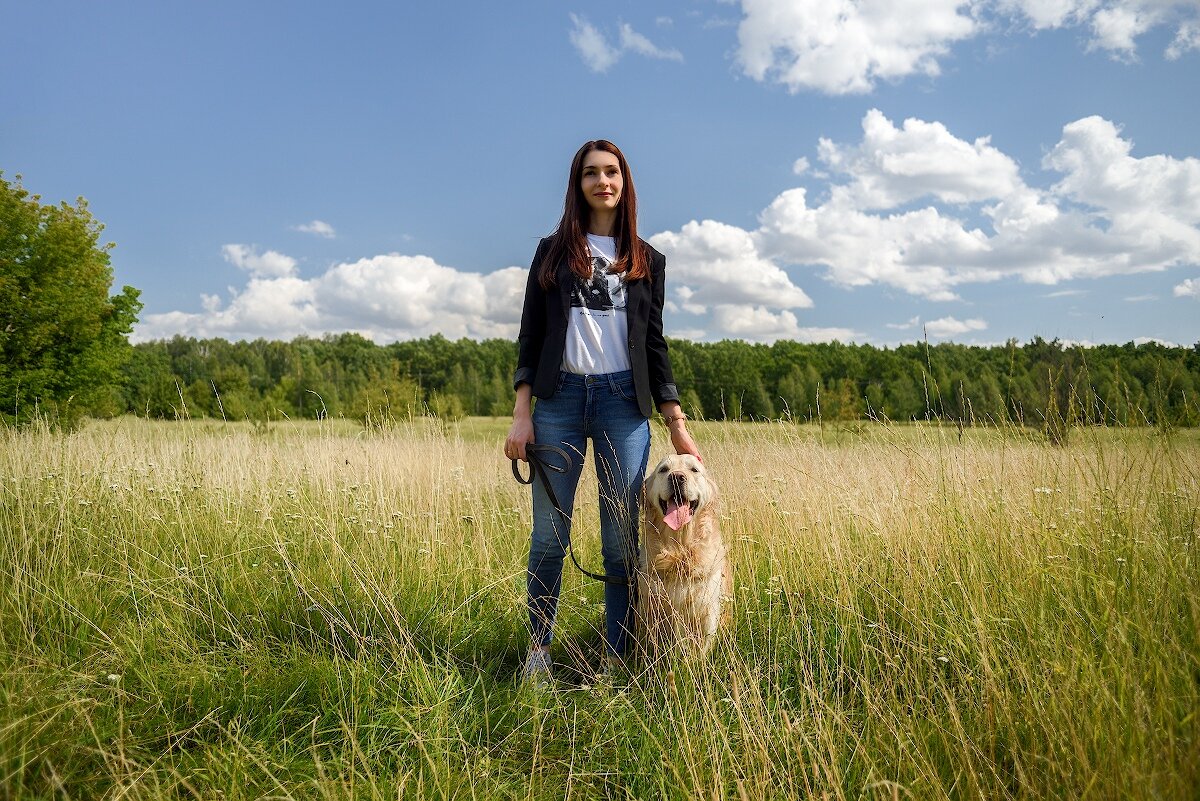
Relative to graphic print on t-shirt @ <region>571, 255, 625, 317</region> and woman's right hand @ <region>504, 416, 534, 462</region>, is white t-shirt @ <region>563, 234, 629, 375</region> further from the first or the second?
woman's right hand @ <region>504, 416, 534, 462</region>

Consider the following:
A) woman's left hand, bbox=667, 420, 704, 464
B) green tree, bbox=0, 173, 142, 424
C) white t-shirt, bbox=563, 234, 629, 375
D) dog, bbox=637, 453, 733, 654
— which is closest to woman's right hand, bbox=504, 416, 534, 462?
white t-shirt, bbox=563, 234, 629, 375

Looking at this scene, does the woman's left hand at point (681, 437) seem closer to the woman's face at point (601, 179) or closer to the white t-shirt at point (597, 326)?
the white t-shirt at point (597, 326)

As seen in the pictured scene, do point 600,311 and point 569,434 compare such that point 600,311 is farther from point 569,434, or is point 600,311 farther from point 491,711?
point 491,711

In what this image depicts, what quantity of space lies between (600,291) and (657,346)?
40 centimetres

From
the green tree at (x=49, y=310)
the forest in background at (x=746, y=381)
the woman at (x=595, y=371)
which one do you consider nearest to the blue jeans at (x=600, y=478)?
the woman at (x=595, y=371)

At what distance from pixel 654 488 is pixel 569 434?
0.46 m

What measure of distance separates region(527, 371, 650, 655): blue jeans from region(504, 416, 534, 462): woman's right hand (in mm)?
44

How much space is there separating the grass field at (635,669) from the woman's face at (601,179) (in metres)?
2.00

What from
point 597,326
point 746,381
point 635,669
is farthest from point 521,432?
point 746,381

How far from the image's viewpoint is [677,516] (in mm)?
2834

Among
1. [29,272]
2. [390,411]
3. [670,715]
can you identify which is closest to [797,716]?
[670,715]

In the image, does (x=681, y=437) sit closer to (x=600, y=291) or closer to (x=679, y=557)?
(x=679, y=557)

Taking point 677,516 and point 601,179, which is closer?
point 677,516

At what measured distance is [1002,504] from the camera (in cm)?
391
